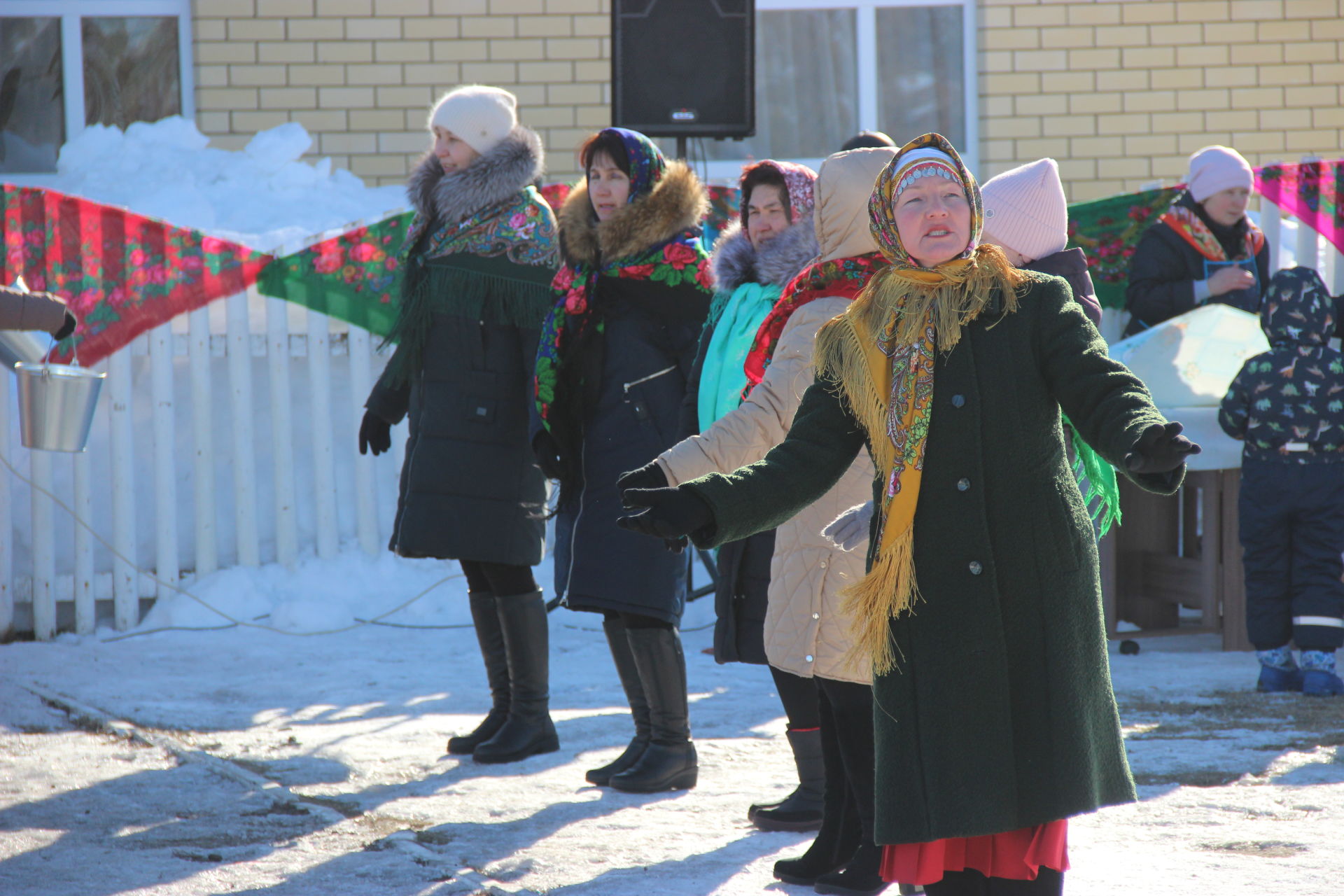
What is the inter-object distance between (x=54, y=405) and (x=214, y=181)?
4107 millimetres

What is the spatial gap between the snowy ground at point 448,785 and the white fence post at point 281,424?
685 millimetres

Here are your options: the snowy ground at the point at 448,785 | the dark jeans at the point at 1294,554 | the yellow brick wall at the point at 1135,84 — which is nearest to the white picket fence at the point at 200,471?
the snowy ground at the point at 448,785

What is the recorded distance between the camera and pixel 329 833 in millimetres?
3525

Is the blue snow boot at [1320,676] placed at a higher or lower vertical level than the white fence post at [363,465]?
lower

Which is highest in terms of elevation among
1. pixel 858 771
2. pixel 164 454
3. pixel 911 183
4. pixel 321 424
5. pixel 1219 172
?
pixel 1219 172

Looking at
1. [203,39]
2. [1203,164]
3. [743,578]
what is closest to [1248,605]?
[1203,164]

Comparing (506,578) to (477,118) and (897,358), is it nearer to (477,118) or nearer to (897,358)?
(477,118)

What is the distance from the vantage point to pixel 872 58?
390 inches

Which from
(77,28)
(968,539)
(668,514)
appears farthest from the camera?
(77,28)

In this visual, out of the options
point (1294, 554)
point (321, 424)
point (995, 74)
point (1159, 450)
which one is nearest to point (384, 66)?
point (321, 424)

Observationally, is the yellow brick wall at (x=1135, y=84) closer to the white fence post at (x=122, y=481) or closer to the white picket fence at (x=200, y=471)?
the white picket fence at (x=200, y=471)

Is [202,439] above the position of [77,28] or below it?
below

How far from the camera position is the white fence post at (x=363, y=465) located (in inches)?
265

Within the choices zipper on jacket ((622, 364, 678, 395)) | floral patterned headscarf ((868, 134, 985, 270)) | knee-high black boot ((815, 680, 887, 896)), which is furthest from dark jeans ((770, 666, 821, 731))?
floral patterned headscarf ((868, 134, 985, 270))
